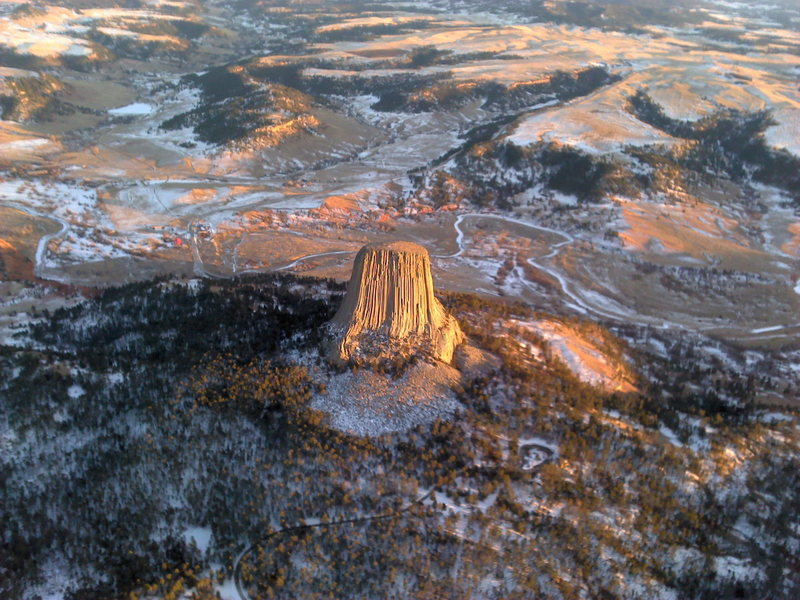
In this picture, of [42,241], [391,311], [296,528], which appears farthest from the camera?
[42,241]

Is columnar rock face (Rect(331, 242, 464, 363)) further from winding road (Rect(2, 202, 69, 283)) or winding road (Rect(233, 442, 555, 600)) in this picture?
winding road (Rect(2, 202, 69, 283))

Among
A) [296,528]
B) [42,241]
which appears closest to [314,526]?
[296,528]

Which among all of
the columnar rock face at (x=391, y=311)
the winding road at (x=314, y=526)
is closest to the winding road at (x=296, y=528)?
the winding road at (x=314, y=526)

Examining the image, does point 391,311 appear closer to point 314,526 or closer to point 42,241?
point 314,526

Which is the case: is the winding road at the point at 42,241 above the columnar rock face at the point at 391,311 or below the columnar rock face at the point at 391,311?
below

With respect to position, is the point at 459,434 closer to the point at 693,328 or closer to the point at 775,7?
the point at 693,328

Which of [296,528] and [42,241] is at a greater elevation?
[296,528]

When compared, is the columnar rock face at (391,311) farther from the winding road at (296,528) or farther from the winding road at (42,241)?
the winding road at (42,241)

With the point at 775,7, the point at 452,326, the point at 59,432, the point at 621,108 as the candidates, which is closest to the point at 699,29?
the point at 775,7

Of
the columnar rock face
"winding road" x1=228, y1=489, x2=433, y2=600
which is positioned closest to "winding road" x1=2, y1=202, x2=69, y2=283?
the columnar rock face
